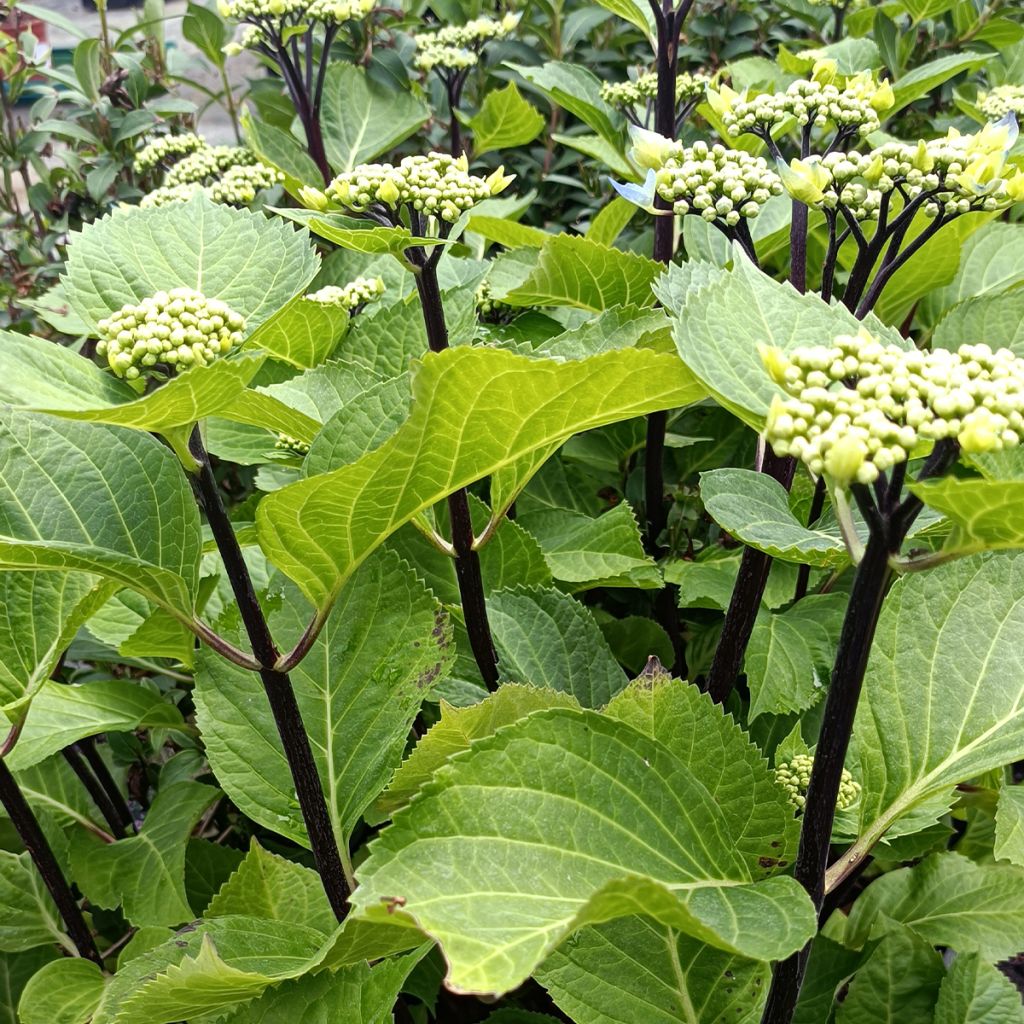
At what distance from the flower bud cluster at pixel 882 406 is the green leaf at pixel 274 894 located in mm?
614

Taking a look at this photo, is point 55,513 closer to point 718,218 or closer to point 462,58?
point 718,218

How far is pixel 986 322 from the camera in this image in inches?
39.3

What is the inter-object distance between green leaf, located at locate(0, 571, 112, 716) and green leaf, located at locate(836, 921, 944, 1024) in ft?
2.70

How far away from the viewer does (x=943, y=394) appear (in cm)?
51

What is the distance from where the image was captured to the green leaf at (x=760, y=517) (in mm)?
656

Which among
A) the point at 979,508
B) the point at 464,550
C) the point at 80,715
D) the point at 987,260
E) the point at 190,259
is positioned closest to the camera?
the point at 979,508

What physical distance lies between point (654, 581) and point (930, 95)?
1639 mm

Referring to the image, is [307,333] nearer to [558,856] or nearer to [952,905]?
[558,856]

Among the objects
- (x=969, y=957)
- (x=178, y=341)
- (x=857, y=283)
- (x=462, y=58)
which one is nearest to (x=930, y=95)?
(x=462, y=58)

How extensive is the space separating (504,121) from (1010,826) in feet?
4.63

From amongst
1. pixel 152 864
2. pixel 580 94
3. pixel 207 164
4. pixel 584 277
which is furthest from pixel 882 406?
pixel 207 164

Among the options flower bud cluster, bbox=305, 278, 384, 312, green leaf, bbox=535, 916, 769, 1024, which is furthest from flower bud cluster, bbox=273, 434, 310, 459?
green leaf, bbox=535, 916, 769, 1024

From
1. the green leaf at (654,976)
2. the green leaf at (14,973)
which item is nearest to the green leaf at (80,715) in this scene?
the green leaf at (14,973)

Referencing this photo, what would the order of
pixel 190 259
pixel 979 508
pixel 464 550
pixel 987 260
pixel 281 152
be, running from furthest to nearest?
pixel 281 152 < pixel 987 260 < pixel 464 550 < pixel 190 259 < pixel 979 508
